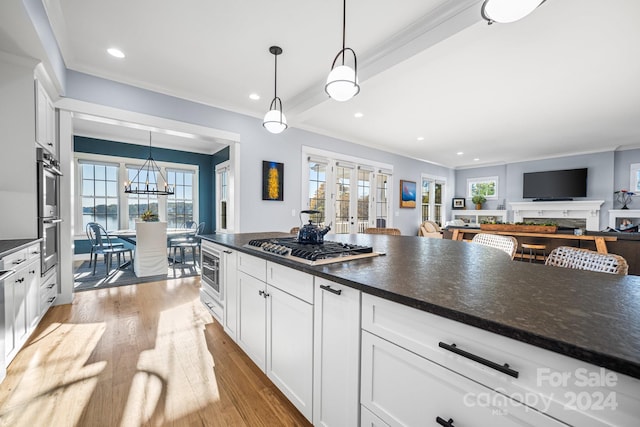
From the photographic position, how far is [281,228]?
185 inches

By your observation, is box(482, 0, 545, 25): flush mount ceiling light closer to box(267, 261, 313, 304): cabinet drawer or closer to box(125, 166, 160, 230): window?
box(267, 261, 313, 304): cabinet drawer

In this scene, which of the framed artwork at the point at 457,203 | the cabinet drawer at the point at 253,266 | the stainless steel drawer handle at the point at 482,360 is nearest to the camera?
the stainless steel drawer handle at the point at 482,360

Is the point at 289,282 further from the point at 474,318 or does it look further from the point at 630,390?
the point at 630,390

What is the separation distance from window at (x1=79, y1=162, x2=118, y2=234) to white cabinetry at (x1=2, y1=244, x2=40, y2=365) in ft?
14.1

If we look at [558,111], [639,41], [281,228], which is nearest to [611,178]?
[558,111]

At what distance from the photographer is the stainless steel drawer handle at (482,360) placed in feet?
2.08

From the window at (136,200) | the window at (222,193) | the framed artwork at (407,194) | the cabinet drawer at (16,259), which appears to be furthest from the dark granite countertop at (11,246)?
the framed artwork at (407,194)

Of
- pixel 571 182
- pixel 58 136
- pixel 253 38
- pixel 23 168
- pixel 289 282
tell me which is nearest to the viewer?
pixel 289 282

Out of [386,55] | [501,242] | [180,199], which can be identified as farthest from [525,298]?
[180,199]

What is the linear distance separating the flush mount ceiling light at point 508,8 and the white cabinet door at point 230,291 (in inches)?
83.9

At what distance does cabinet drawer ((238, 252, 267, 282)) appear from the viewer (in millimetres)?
1663

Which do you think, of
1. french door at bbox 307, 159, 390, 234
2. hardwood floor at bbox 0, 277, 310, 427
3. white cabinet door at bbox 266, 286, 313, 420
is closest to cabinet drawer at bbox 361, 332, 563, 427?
white cabinet door at bbox 266, 286, 313, 420

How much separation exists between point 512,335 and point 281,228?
4240 millimetres

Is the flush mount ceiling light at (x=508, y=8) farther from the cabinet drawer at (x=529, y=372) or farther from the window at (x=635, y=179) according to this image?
the window at (x=635, y=179)
